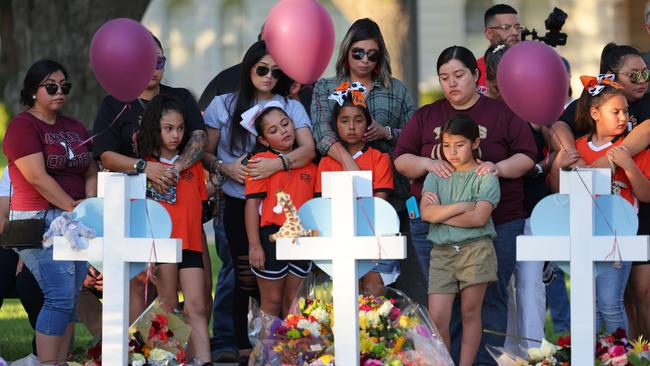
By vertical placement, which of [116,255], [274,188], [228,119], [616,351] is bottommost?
[616,351]

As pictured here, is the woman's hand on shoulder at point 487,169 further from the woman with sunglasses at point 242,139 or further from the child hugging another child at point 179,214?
the child hugging another child at point 179,214

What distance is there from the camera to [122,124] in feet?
27.2

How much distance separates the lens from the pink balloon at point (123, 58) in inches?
295

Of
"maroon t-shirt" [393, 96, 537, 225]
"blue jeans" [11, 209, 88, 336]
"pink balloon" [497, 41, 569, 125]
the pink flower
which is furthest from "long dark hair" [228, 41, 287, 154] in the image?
the pink flower

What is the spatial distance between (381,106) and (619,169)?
1476 mm

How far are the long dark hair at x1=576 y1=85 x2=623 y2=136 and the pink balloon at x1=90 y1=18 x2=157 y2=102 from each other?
2.48 meters

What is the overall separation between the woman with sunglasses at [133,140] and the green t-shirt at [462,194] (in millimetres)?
1418

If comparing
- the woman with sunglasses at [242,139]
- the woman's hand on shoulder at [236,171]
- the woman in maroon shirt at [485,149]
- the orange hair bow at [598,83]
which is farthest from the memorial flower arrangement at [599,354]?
the woman's hand on shoulder at [236,171]

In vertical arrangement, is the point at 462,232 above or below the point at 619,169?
below

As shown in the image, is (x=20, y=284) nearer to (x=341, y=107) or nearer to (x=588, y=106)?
(x=341, y=107)

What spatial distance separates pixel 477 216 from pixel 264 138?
147 cm

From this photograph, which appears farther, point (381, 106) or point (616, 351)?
point (381, 106)

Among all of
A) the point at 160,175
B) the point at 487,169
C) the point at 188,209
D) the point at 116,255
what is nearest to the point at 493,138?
the point at 487,169

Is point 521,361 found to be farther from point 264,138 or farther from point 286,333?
point 264,138
